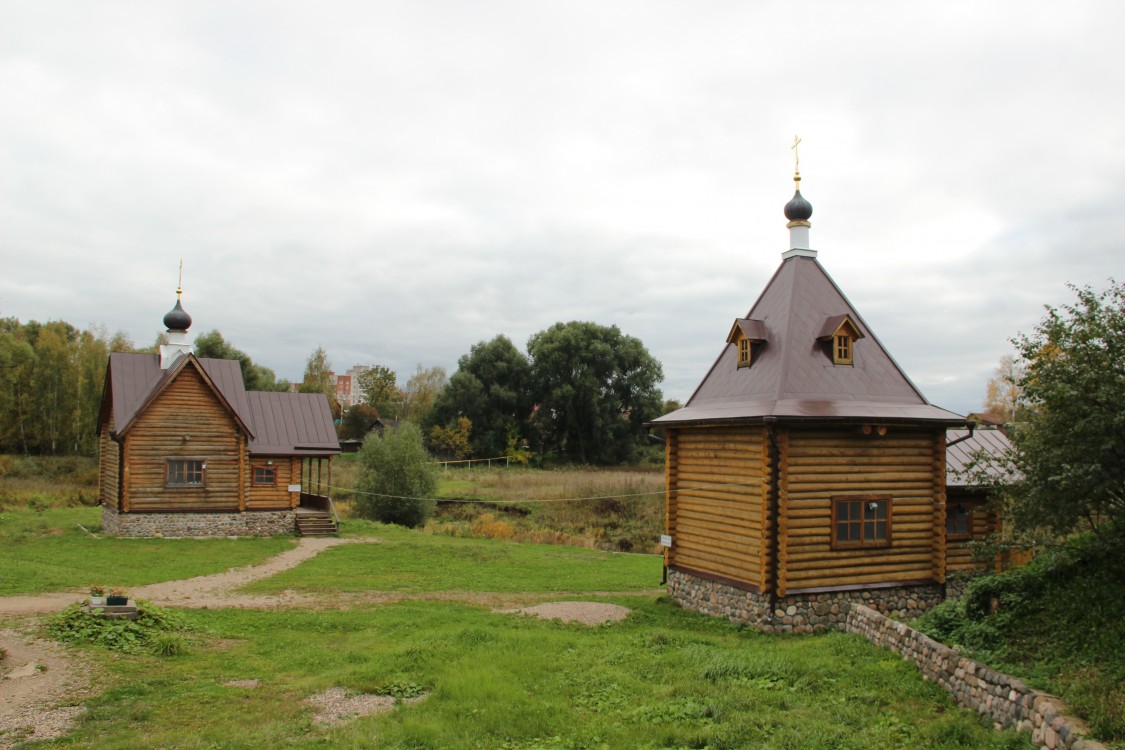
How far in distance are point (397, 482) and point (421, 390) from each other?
52.5m

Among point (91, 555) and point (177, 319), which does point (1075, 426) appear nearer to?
point (91, 555)

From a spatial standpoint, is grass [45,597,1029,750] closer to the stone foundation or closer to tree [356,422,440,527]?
the stone foundation

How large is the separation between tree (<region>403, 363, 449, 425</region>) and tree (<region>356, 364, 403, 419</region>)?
2.10 metres

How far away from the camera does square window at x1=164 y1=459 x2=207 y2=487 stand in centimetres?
2423

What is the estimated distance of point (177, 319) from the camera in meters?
26.0

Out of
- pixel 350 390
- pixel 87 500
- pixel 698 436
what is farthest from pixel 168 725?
pixel 350 390

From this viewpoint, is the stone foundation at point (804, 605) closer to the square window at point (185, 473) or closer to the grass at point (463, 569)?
the grass at point (463, 569)

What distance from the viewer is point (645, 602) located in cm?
1597

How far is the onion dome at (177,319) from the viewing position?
2598 cm

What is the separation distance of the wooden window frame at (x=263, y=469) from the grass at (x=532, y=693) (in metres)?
13.7

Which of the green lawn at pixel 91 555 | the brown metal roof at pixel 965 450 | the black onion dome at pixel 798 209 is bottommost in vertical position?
the green lawn at pixel 91 555

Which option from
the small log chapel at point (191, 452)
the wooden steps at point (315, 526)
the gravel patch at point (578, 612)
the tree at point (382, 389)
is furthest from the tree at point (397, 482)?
the tree at point (382, 389)

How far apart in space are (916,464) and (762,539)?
12.2ft

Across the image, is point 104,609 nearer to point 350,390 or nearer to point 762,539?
point 762,539
